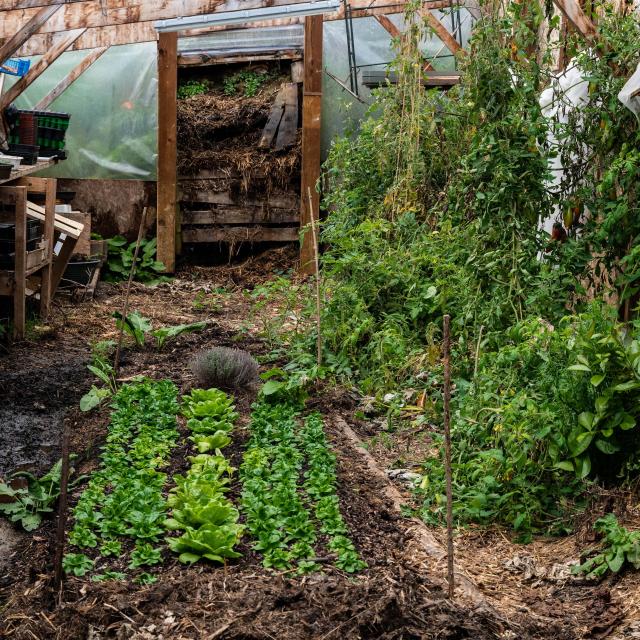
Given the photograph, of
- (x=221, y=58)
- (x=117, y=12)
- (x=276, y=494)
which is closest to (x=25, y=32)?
(x=117, y=12)

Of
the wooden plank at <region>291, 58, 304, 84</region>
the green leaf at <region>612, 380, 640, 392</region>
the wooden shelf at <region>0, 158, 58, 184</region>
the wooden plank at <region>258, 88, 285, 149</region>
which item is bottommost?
the green leaf at <region>612, 380, 640, 392</region>

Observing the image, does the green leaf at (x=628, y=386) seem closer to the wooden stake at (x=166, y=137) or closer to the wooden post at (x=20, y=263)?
the wooden post at (x=20, y=263)

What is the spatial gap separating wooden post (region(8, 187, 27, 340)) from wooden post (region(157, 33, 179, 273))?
3.66 m

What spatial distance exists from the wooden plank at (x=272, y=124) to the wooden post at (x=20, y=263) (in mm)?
4620

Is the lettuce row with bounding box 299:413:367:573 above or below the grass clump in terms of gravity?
below

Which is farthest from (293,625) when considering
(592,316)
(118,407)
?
(118,407)

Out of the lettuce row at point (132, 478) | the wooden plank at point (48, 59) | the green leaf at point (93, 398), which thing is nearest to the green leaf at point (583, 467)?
the lettuce row at point (132, 478)

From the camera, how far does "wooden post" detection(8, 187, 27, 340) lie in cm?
834

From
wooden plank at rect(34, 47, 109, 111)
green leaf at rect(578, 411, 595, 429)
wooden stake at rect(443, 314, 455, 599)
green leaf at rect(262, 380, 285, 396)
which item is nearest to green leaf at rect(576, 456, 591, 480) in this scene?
green leaf at rect(578, 411, 595, 429)

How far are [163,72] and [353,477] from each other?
26.4ft

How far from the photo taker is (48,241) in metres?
9.35

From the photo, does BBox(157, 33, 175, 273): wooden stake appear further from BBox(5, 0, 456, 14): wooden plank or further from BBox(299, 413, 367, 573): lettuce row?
BBox(299, 413, 367, 573): lettuce row

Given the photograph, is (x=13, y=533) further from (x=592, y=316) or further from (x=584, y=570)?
(x=592, y=316)

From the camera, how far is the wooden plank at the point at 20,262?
834cm
